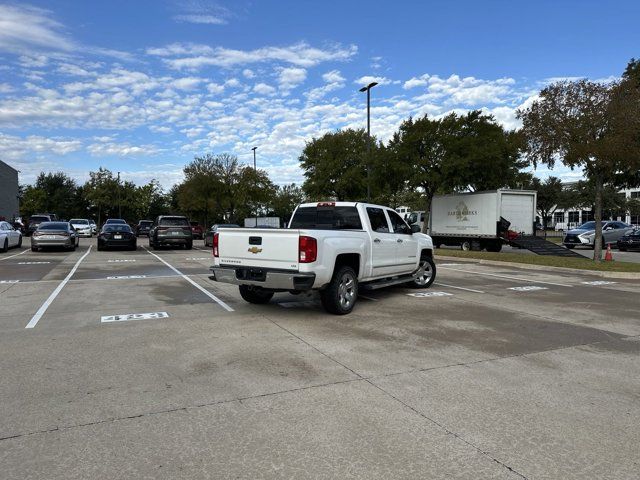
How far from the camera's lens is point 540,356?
19.5 ft

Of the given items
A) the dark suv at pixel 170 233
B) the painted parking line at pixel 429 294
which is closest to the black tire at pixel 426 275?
the painted parking line at pixel 429 294

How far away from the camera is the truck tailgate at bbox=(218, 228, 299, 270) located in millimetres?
7707

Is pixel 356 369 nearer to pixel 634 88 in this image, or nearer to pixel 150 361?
pixel 150 361

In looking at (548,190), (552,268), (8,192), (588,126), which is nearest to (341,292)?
(552,268)

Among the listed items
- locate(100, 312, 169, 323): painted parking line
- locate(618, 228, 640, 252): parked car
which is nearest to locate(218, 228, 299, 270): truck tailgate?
locate(100, 312, 169, 323): painted parking line

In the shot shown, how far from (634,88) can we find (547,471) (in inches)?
735

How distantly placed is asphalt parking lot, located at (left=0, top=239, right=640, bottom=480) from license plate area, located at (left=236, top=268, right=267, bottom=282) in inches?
26.2

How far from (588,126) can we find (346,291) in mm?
13692

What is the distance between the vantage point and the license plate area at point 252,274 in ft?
25.9

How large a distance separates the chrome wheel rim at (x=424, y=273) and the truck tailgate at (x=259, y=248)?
4.86 meters

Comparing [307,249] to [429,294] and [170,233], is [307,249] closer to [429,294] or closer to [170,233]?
[429,294]

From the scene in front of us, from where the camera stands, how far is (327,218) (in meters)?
9.61

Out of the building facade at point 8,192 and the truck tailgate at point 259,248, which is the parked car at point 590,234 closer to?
the truck tailgate at point 259,248

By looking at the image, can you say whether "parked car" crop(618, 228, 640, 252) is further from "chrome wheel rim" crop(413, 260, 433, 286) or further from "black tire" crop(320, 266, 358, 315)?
"black tire" crop(320, 266, 358, 315)
